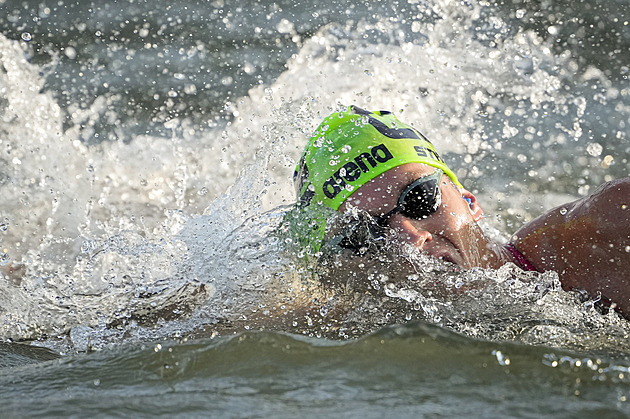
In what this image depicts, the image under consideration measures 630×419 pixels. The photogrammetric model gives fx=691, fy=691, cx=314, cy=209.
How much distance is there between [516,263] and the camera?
332 cm

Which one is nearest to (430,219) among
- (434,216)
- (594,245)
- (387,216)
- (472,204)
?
(434,216)

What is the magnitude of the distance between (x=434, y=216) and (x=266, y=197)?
86.5 inches

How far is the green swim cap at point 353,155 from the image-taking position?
129 inches

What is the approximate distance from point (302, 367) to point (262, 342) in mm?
197

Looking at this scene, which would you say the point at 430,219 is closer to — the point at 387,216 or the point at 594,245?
the point at 387,216

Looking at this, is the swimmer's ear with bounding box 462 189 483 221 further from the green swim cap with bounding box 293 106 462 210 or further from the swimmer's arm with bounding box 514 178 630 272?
the swimmer's arm with bounding box 514 178 630 272

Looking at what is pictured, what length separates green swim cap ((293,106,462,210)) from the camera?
3.29m

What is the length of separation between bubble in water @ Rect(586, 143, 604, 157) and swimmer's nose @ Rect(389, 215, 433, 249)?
11.4 ft

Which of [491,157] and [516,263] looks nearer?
[516,263]

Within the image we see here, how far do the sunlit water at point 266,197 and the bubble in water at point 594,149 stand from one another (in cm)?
6

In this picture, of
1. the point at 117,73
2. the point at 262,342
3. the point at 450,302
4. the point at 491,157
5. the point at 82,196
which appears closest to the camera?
the point at 262,342

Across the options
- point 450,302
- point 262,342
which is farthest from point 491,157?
point 262,342

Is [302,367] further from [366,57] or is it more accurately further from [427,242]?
[366,57]

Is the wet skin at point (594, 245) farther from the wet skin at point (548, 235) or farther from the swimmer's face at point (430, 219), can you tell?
the swimmer's face at point (430, 219)
